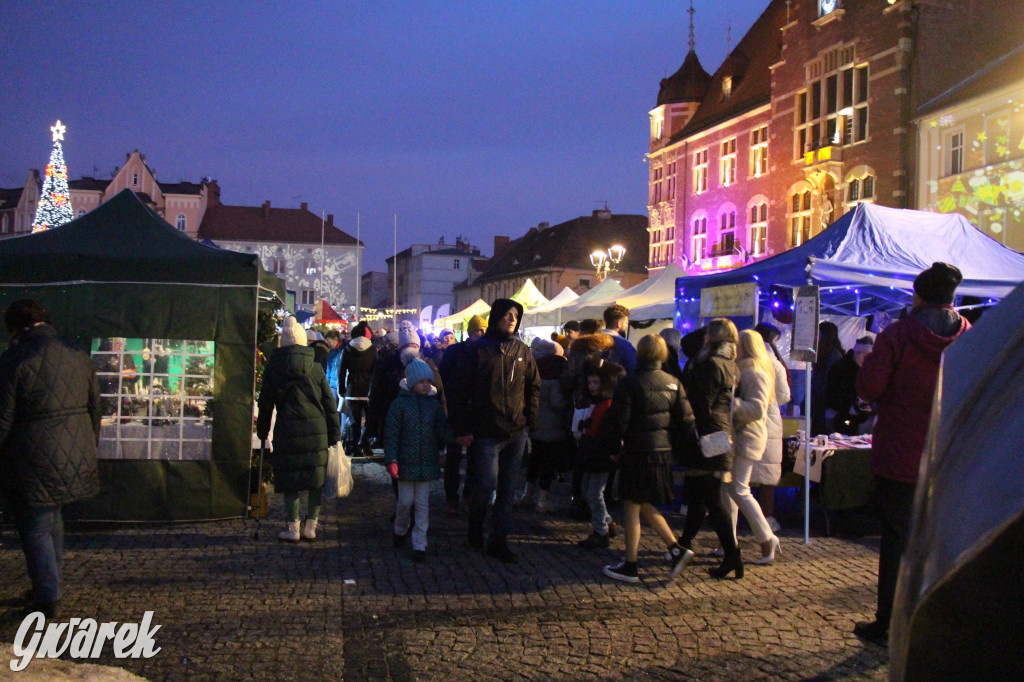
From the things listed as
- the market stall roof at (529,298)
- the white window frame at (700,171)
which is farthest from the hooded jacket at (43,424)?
the white window frame at (700,171)

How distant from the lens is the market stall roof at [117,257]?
25.0 feet

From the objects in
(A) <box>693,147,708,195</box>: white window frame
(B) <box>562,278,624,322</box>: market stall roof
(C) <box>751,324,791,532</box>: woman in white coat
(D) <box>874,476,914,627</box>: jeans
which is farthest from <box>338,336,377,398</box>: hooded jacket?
(A) <box>693,147,708,195</box>: white window frame

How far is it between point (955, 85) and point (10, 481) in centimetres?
2650

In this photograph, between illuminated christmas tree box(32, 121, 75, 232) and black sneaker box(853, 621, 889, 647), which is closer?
black sneaker box(853, 621, 889, 647)

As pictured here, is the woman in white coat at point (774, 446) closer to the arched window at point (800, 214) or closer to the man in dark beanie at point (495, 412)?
the man in dark beanie at point (495, 412)

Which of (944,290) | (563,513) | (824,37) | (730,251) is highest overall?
(824,37)

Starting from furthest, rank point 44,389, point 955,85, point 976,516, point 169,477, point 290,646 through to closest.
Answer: point 955,85
point 169,477
point 44,389
point 290,646
point 976,516

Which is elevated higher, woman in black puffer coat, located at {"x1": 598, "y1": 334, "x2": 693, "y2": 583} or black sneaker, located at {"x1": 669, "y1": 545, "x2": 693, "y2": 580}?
woman in black puffer coat, located at {"x1": 598, "y1": 334, "x2": 693, "y2": 583}

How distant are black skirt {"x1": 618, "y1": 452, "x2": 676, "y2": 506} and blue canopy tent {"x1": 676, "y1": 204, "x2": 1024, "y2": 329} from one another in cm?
343

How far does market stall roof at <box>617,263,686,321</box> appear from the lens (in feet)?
54.4

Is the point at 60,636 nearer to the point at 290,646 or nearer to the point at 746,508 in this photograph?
the point at 290,646

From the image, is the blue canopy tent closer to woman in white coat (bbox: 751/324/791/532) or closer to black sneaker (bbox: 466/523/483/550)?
woman in white coat (bbox: 751/324/791/532)

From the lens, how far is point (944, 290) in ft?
15.5

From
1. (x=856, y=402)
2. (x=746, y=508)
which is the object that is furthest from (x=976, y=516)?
(x=856, y=402)
